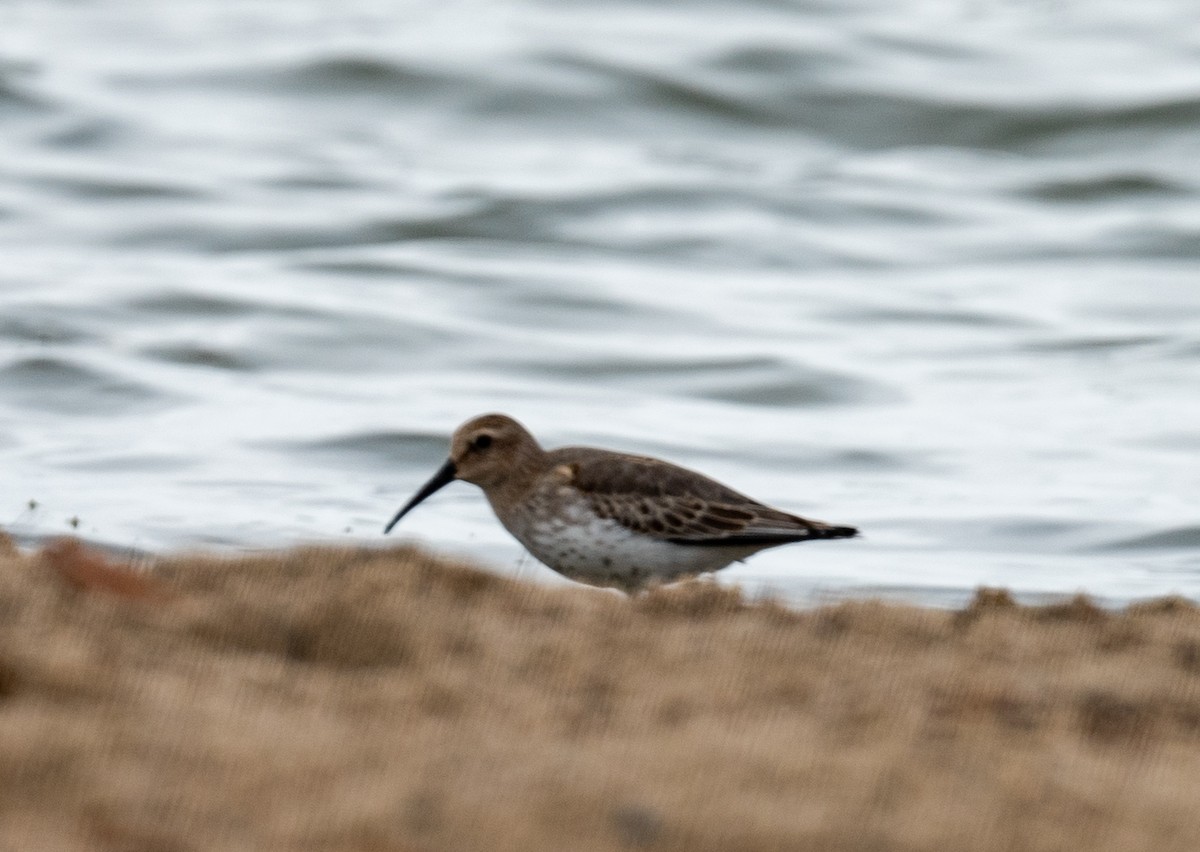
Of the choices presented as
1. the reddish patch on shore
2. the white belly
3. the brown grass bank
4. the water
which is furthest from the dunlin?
the reddish patch on shore

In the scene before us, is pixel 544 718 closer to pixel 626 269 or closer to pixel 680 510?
pixel 680 510

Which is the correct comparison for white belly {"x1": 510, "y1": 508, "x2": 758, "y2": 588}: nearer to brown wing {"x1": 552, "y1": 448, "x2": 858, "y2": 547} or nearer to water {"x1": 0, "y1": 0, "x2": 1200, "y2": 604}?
brown wing {"x1": 552, "y1": 448, "x2": 858, "y2": 547}

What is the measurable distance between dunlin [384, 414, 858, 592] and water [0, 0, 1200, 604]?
396 millimetres

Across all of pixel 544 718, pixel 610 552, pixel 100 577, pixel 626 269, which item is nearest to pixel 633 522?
pixel 610 552

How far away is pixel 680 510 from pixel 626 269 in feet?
27.5

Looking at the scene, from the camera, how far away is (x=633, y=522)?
6641mm

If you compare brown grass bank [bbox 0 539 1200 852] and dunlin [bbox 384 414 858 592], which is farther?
dunlin [bbox 384 414 858 592]

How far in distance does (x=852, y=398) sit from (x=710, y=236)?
4101mm

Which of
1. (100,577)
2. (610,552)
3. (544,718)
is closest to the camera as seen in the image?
(544,718)

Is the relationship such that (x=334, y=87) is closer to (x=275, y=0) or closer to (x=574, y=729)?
(x=275, y=0)

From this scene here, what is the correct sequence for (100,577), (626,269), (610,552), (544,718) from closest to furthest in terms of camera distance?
(544,718) < (100,577) < (610,552) < (626,269)

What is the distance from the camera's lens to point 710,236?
1576 centimetres

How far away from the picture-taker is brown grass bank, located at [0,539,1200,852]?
3.37m

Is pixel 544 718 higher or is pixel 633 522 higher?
pixel 544 718
